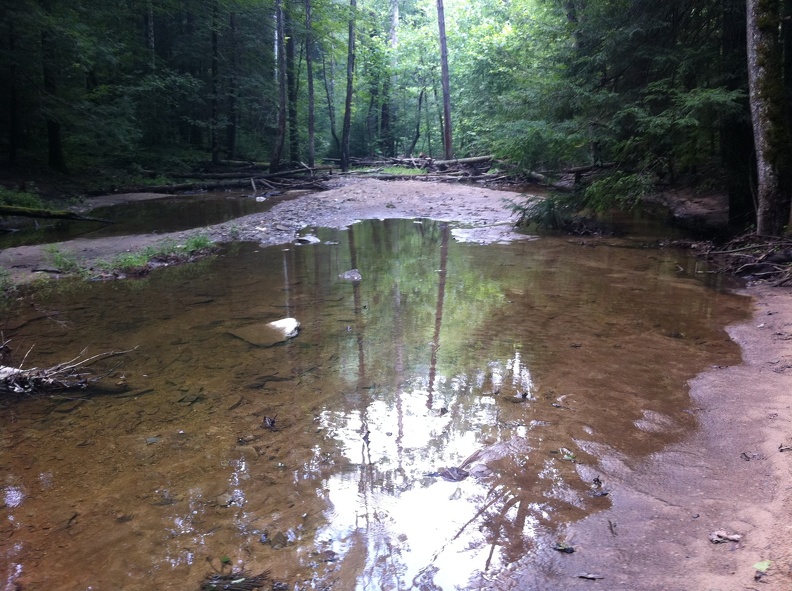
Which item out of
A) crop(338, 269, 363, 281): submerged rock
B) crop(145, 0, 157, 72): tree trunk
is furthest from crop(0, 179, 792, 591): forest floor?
crop(145, 0, 157, 72): tree trunk

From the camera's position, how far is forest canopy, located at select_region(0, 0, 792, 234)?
8547 millimetres

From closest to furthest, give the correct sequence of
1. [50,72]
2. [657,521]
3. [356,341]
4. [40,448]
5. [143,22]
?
[657,521], [40,448], [356,341], [50,72], [143,22]

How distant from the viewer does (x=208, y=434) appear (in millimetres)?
3846

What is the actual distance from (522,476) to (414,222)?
1116cm

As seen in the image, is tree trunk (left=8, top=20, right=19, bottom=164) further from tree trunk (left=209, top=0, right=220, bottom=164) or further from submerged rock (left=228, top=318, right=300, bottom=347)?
submerged rock (left=228, top=318, right=300, bottom=347)

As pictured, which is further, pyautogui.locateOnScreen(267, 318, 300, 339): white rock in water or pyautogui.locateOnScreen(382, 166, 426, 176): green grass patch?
pyautogui.locateOnScreen(382, 166, 426, 176): green grass patch

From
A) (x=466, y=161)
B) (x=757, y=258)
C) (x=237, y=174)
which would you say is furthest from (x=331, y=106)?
(x=757, y=258)

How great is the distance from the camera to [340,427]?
3924 millimetres

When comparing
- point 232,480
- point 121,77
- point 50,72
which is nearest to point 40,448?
point 232,480

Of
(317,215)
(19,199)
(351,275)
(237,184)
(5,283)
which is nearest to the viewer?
(5,283)

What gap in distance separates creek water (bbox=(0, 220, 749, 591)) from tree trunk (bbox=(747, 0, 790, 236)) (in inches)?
71.6

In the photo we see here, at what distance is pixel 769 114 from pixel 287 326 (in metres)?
7.37

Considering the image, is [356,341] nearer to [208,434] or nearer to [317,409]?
[317,409]

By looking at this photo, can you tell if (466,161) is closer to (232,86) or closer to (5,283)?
(232,86)
